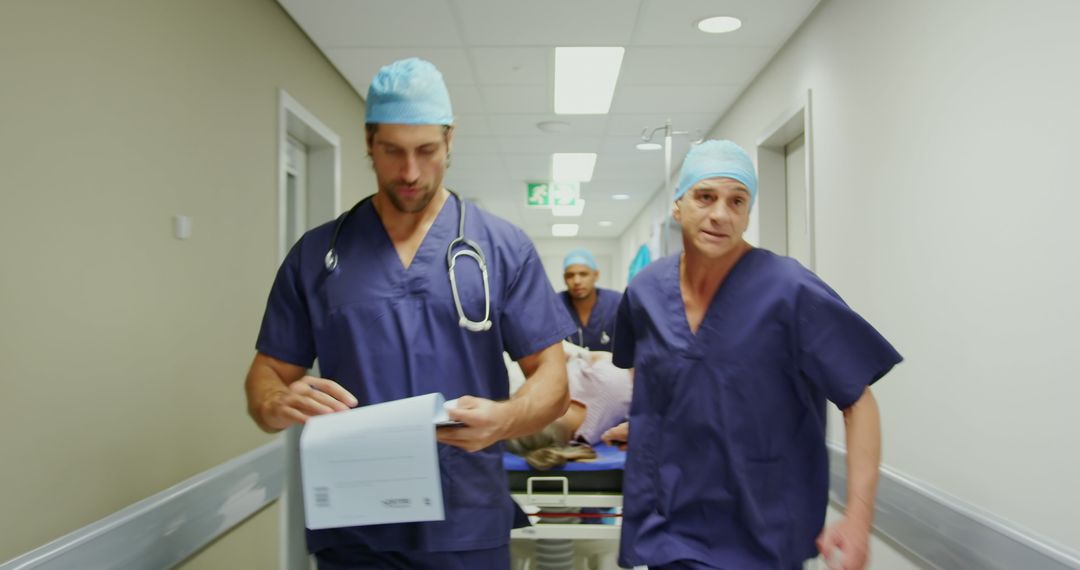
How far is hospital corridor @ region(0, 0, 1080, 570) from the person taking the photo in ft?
4.60

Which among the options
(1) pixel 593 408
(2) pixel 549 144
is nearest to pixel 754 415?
(1) pixel 593 408

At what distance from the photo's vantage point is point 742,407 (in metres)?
1.60

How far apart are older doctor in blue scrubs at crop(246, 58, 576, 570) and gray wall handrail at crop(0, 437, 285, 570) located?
2.25ft

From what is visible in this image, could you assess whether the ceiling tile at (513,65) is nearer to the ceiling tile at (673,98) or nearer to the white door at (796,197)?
the ceiling tile at (673,98)

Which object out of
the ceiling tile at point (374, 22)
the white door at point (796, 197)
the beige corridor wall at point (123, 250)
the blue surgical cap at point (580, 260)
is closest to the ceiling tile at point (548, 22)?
the ceiling tile at point (374, 22)

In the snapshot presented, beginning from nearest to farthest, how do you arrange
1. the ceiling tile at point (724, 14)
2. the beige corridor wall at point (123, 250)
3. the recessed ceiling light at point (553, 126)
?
the beige corridor wall at point (123, 250)
the ceiling tile at point (724, 14)
the recessed ceiling light at point (553, 126)

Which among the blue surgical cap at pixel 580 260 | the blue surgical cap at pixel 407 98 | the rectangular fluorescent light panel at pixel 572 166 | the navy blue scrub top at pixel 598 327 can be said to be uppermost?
the rectangular fluorescent light panel at pixel 572 166

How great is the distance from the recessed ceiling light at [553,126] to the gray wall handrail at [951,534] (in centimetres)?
348

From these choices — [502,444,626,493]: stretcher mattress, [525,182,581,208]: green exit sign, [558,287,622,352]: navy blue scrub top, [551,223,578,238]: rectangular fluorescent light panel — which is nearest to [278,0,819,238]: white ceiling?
[558,287,622,352]: navy blue scrub top

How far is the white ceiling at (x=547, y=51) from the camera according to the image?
3402 mm

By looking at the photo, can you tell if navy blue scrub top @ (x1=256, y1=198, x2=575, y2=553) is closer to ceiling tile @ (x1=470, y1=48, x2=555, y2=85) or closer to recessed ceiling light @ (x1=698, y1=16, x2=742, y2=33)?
recessed ceiling light @ (x1=698, y1=16, x2=742, y2=33)

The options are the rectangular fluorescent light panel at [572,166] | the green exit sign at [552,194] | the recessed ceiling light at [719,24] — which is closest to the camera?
the recessed ceiling light at [719,24]

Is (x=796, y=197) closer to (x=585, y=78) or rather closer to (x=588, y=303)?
(x=585, y=78)

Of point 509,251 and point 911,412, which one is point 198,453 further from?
point 911,412
